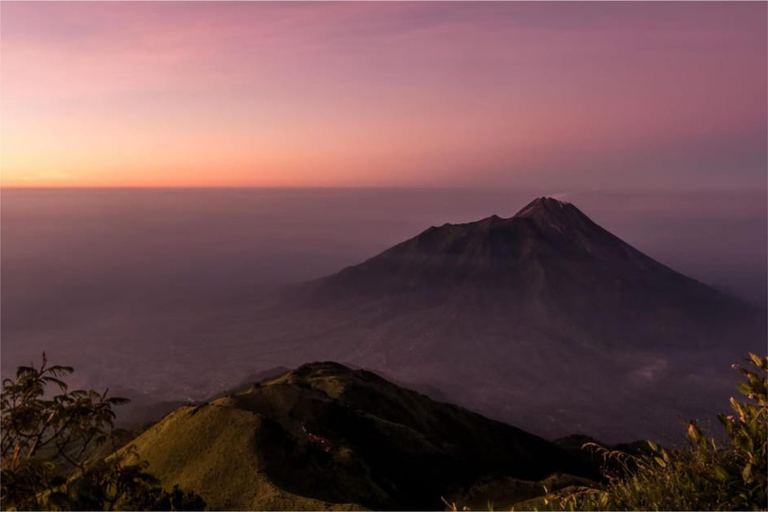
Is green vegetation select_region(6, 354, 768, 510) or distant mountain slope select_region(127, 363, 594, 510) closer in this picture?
green vegetation select_region(6, 354, 768, 510)

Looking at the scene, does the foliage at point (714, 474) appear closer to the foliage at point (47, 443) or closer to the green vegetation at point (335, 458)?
the green vegetation at point (335, 458)

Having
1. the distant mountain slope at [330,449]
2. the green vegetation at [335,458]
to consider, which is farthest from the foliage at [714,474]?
the distant mountain slope at [330,449]

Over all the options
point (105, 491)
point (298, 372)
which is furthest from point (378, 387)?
point (105, 491)

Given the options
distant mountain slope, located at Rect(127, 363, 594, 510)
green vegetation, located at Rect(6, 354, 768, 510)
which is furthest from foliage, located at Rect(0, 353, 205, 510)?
distant mountain slope, located at Rect(127, 363, 594, 510)

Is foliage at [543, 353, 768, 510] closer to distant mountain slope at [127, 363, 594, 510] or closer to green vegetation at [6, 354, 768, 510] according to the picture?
green vegetation at [6, 354, 768, 510]

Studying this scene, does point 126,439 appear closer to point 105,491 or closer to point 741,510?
point 105,491

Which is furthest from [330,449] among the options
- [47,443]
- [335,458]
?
[47,443]

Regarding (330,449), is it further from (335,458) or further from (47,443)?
(47,443)
